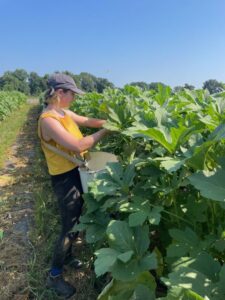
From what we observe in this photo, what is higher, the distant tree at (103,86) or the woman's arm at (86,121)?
the woman's arm at (86,121)

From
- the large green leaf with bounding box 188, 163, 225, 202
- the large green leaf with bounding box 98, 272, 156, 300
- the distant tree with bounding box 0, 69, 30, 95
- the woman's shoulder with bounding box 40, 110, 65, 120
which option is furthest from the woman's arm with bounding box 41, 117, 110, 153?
the distant tree with bounding box 0, 69, 30, 95

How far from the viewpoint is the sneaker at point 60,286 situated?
3.08 m

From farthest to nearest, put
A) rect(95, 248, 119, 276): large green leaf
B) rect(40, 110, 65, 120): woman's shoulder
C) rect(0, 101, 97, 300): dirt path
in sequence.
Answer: rect(0, 101, 97, 300): dirt path → rect(40, 110, 65, 120): woman's shoulder → rect(95, 248, 119, 276): large green leaf

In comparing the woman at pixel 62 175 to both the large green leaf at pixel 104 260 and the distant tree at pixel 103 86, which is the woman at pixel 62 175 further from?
the distant tree at pixel 103 86

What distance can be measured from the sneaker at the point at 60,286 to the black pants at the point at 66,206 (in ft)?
0.33

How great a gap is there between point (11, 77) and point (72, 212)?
9970 cm

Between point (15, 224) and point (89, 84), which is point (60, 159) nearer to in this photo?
point (15, 224)

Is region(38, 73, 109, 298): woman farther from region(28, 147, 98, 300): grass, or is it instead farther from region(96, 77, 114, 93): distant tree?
region(96, 77, 114, 93): distant tree

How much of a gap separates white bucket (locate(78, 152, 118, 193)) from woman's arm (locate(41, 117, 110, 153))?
0.43 ft

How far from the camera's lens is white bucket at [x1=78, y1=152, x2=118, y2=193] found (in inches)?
113

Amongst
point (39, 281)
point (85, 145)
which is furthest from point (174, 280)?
point (39, 281)

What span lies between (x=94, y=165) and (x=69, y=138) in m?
0.30

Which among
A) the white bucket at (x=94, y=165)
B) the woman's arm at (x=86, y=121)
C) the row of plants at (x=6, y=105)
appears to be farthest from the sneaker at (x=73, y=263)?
the row of plants at (x=6, y=105)

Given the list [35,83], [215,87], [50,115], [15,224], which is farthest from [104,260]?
[35,83]
